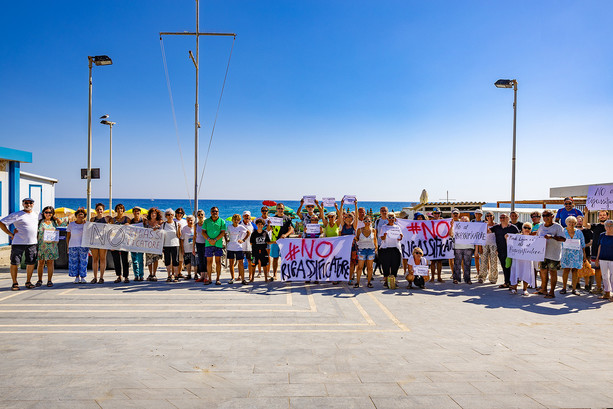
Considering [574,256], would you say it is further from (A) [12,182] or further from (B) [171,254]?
(A) [12,182]

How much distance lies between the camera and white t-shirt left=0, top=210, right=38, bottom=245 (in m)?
8.80

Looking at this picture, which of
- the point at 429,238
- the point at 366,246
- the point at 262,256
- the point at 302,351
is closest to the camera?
the point at 302,351

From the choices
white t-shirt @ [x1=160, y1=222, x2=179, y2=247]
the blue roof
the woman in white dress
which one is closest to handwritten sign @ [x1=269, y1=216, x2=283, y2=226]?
white t-shirt @ [x1=160, y1=222, x2=179, y2=247]

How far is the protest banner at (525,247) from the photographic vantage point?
8.84 meters

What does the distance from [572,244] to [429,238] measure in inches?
125

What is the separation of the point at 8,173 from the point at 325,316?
21.8 meters

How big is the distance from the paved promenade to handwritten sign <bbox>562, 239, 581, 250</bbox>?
1.11m

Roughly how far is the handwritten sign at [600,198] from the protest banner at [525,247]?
268 cm

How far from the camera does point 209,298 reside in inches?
327

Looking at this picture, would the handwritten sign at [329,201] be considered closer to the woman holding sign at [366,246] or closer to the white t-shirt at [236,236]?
the woman holding sign at [366,246]

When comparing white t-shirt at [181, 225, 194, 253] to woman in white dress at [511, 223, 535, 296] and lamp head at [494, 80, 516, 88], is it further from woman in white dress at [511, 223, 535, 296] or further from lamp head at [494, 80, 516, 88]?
lamp head at [494, 80, 516, 88]

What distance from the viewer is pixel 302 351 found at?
511 centimetres

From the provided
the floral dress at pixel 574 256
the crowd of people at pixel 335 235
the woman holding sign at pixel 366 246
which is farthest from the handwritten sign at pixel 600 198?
the woman holding sign at pixel 366 246

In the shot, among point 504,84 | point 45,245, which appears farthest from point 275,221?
point 504,84
